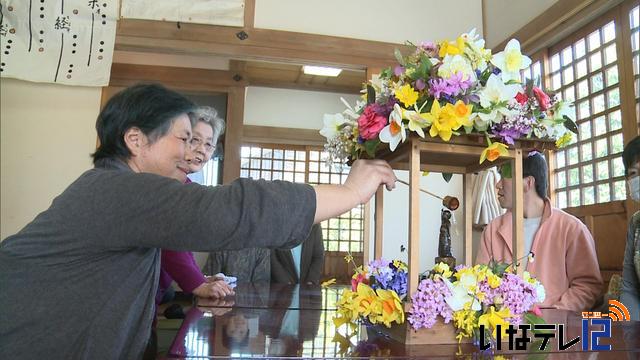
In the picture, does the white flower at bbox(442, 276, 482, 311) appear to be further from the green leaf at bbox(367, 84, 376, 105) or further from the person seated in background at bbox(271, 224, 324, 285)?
the person seated in background at bbox(271, 224, 324, 285)

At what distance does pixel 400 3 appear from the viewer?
3871 mm

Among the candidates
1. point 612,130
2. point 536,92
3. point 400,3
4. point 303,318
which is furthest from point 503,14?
point 303,318

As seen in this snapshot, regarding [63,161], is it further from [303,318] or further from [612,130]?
[612,130]

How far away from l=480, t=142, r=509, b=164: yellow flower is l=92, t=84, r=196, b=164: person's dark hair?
2.22ft

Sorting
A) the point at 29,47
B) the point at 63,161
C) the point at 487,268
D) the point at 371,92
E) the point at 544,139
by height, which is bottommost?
the point at 487,268

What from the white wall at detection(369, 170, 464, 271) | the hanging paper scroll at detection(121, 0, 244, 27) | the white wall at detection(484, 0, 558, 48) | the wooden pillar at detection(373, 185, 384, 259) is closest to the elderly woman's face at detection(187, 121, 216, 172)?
the wooden pillar at detection(373, 185, 384, 259)

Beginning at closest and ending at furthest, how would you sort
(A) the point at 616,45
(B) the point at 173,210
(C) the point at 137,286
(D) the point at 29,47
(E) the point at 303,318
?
(B) the point at 173,210
(C) the point at 137,286
(E) the point at 303,318
(A) the point at 616,45
(D) the point at 29,47

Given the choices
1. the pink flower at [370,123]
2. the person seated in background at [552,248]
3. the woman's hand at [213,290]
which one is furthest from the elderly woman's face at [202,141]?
the person seated in background at [552,248]

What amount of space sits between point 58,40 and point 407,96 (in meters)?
3.19

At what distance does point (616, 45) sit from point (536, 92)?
218 cm

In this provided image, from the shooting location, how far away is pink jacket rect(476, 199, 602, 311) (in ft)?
6.24

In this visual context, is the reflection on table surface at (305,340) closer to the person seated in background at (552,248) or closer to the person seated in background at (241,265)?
the person seated in background at (552,248)

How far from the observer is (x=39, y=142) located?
349cm

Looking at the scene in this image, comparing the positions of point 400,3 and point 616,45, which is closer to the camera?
point 616,45
